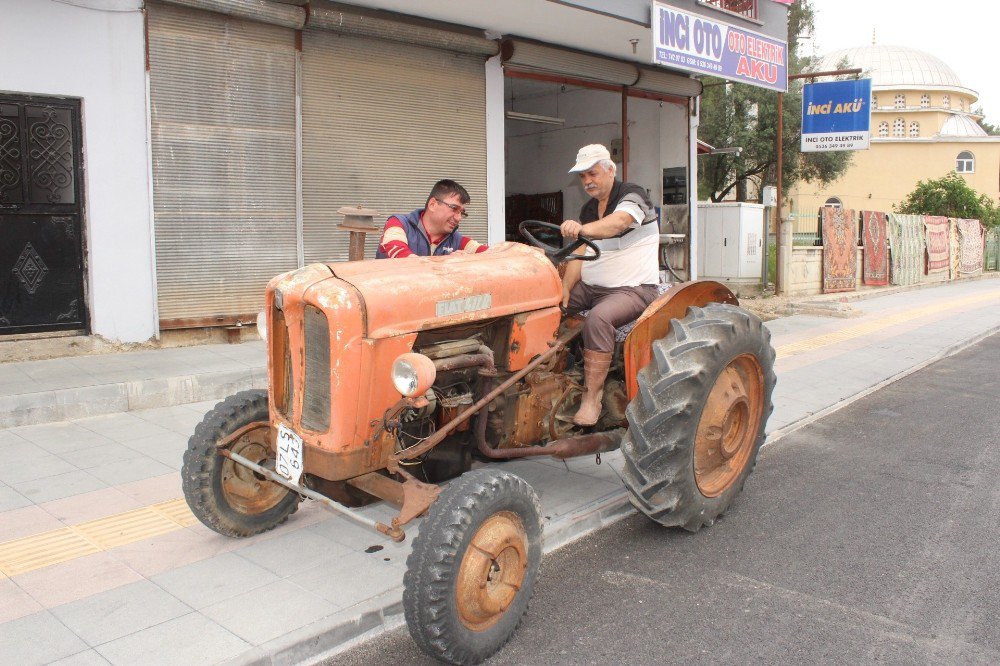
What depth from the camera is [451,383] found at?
371 centimetres

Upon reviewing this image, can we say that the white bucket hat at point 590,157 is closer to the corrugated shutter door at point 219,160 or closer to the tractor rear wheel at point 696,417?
the tractor rear wheel at point 696,417

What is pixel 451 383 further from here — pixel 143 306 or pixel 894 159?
pixel 894 159

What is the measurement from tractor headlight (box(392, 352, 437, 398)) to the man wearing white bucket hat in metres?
1.35

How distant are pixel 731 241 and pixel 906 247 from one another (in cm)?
758

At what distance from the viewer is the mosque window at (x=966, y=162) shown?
4838 cm

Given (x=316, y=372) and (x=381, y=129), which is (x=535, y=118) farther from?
(x=316, y=372)

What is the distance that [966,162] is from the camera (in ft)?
159

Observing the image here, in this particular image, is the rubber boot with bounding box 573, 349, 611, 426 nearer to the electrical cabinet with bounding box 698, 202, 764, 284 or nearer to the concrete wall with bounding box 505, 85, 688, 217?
the concrete wall with bounding box 505, 85, 688, 217

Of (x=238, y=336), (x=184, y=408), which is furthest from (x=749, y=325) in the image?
(x=238, y=336)

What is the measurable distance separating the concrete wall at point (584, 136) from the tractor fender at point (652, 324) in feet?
35.3

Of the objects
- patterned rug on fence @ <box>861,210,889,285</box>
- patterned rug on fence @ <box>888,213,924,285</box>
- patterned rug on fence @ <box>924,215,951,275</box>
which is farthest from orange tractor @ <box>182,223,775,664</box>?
patterned rug on fence @ <box>924,215,951,275</box>

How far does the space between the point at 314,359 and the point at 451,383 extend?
68cm

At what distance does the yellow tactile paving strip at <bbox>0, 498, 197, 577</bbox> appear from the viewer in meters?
3.91

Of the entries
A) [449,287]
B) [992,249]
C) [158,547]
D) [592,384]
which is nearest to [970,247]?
[992,249]
